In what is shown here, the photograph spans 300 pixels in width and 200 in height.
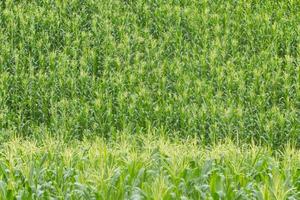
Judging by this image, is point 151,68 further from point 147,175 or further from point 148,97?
point 147,175

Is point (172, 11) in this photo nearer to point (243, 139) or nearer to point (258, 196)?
point (243, 139)

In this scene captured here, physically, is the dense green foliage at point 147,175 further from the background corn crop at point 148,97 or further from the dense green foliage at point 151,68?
the dense green foliage at point 151,68

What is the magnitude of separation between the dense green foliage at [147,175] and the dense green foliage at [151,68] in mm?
3513

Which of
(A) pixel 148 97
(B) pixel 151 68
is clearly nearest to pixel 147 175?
(A) pixel 148 97

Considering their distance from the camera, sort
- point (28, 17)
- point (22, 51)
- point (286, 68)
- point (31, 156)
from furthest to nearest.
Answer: point (28, 17) < point (22, 51) < point (286, 68) < point (31, 156)

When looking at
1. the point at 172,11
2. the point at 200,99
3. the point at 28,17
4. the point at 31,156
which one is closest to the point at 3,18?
the point at 28,17

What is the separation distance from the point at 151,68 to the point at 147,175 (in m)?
6.38

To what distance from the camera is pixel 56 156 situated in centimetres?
687

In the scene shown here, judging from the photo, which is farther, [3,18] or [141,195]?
[3,18]

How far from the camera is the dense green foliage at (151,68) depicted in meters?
10.8

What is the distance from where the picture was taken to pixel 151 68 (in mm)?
12516

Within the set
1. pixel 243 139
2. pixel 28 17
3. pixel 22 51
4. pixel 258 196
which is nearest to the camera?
pixel 258 196

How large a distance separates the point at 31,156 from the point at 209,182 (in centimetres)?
179

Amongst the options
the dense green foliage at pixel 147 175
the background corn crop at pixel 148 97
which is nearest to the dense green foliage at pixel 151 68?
the background corn crop at pixel 148 97
